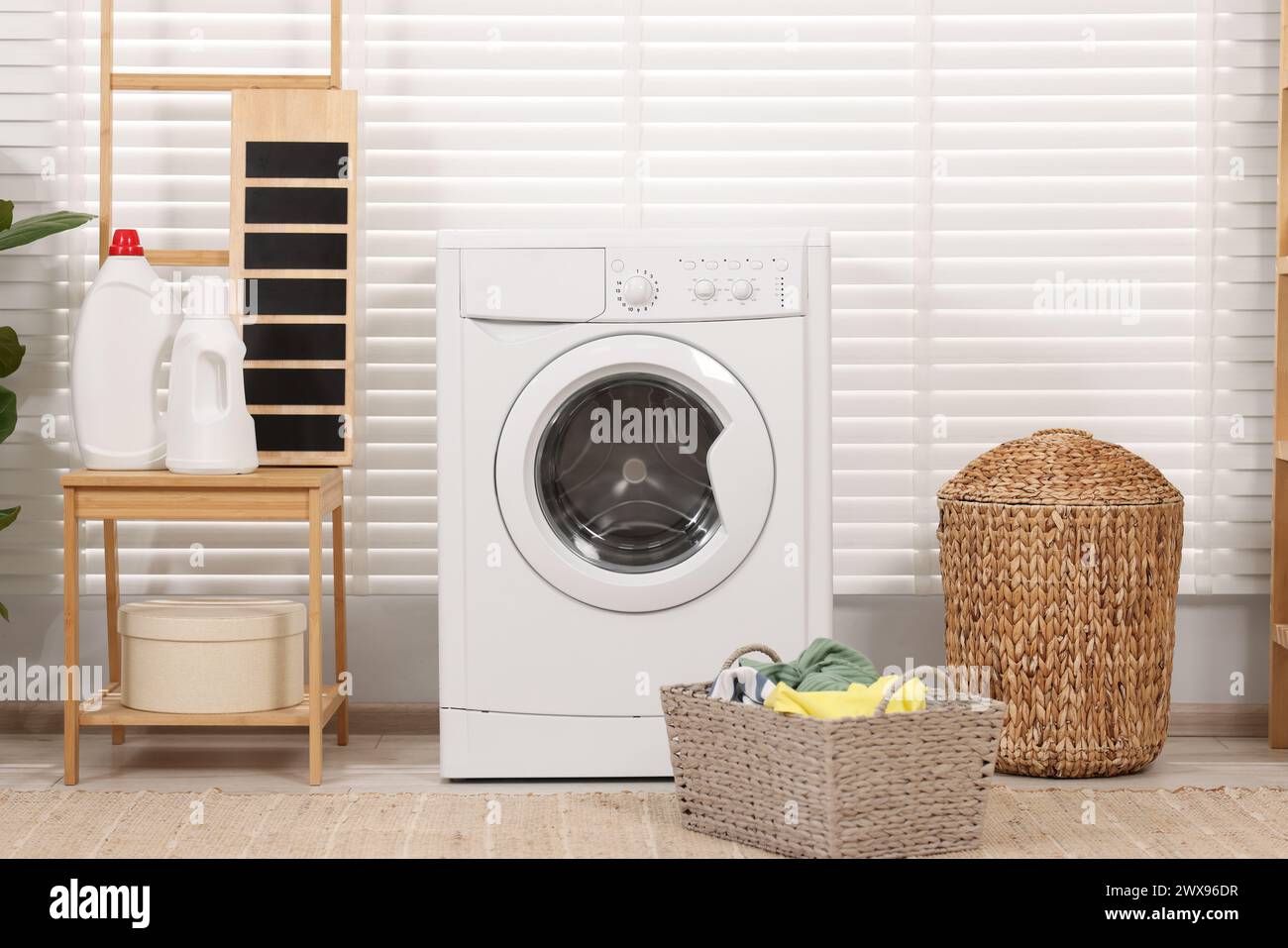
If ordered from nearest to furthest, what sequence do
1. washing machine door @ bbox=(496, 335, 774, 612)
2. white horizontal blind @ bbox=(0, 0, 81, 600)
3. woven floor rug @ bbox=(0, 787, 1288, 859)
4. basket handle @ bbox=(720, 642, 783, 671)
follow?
woven floor rug @ bbox=(0, 787, 1288, 859)
basket handle @ bbox=(720, 642, 783, 671)
washing machine door @ bbox=(496, 335, 774, 612)
white horizontal blind @ bbox=(0, 0, 81, 600)

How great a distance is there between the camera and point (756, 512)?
87.0 inches

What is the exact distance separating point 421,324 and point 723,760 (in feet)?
3.79

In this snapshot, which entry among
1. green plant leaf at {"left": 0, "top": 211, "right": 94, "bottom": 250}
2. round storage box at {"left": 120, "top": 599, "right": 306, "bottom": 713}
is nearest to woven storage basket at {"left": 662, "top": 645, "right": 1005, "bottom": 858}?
round storage box at {"left": 120, "top": 599, "right": 306, "bottom": 713}

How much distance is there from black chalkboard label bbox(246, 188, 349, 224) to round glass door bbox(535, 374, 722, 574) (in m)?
0.63

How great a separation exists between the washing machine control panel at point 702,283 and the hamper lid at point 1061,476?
0.45m

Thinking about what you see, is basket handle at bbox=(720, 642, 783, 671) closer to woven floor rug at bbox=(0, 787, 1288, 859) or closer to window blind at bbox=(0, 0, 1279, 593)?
woven floor rug at bbox=(0, 787, 1288, 859)

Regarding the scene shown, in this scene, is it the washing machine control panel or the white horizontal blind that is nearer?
the washing machine control panel

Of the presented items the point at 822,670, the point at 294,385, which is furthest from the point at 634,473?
the point at 294,385

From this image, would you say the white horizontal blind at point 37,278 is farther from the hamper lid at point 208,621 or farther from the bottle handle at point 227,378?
the bottle handle at point 227,378

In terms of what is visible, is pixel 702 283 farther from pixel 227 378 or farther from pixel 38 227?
pixel 38 227

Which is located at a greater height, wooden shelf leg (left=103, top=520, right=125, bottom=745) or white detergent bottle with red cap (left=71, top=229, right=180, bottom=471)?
white detergent bottle with red cap (left=71, top=229, right=180, bottom=471)

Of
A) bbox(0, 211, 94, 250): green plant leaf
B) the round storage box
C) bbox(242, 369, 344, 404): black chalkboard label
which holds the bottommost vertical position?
the round storage box

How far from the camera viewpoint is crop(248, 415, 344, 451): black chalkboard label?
247 centimetres
